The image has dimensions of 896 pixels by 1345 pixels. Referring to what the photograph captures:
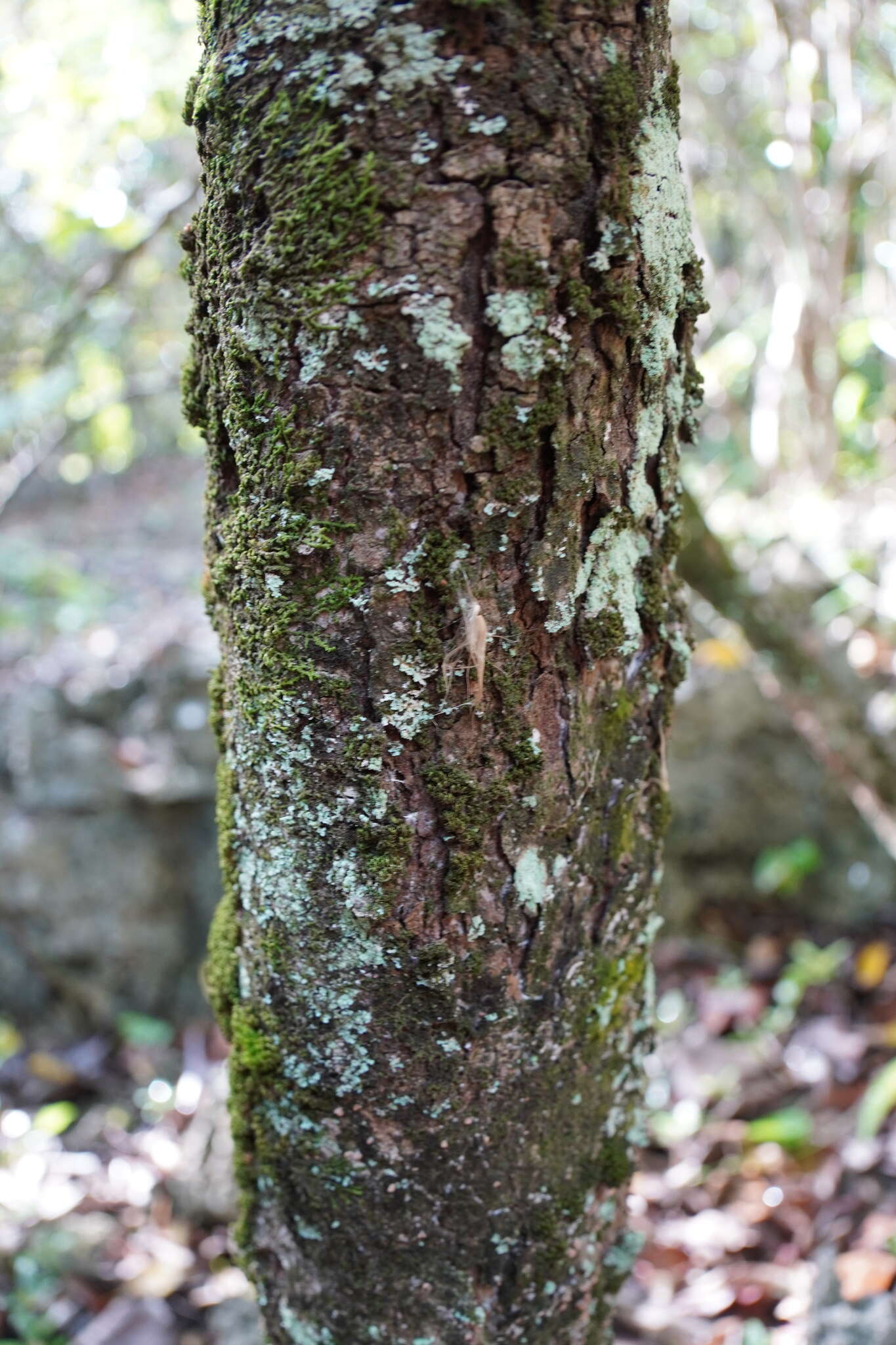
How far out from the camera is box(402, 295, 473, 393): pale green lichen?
787mm

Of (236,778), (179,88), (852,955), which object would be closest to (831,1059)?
(852,955)

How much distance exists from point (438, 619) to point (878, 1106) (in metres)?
2.33

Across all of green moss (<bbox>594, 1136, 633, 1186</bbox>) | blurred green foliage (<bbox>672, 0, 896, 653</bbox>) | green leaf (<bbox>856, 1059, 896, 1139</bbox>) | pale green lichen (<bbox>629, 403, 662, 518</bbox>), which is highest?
blurred green foliage (<bbox>672, 0, 896, 653</bbox>)

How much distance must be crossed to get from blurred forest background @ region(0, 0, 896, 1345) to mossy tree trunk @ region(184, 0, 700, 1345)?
131cm

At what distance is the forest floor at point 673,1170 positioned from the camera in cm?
216

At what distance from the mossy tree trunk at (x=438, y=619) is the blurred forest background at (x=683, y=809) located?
4.30 feet

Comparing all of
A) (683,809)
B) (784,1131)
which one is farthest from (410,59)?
(683,809)

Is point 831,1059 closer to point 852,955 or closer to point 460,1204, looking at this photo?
point 852,955

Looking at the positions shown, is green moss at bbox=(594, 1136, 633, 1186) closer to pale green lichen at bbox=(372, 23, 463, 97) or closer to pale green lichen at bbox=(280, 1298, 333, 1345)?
pale green lichen at bbox=(280, 1298, 333, 1345)

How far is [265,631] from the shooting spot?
36.3 inches

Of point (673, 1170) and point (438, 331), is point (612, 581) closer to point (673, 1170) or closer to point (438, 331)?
point (438, 331)

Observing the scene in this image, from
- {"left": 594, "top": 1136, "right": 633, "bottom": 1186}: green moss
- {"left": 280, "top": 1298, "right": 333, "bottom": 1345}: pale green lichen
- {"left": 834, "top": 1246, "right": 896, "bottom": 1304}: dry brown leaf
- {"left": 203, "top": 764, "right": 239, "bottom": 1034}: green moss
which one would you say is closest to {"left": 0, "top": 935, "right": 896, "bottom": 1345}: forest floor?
{"left": 834, "top": 1246, "right": 896, "bottom": 1304}: dry brown leaf

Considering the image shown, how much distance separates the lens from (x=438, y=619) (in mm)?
873

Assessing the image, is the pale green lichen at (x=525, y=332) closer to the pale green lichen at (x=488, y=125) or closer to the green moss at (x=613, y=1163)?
the pale green lichen at (x=488, y=125)
